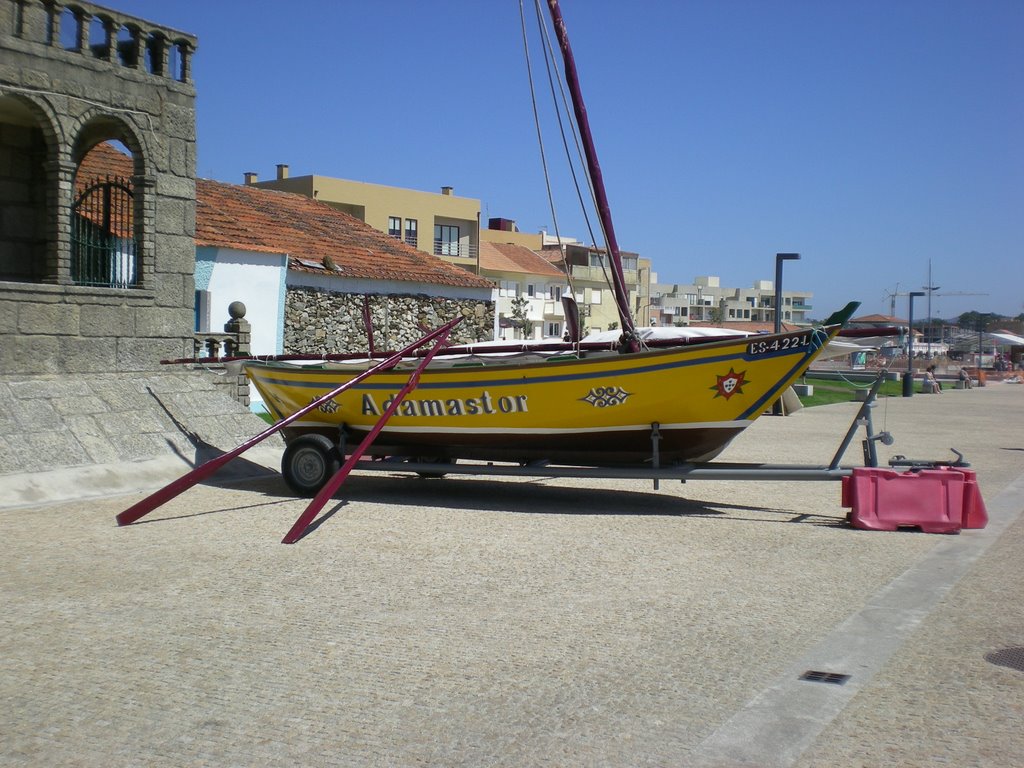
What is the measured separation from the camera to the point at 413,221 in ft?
215

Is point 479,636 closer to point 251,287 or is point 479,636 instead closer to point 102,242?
point 102,242

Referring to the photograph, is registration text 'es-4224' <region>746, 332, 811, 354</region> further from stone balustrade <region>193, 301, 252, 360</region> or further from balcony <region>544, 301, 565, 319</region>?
balcony <region>544, 301, 565, 319</region>

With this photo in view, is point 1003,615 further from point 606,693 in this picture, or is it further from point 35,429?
point 35,429

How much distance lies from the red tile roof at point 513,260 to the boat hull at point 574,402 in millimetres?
58979

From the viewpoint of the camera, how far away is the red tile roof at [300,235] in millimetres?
23344

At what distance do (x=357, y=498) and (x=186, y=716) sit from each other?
7286 mm

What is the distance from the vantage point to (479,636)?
6.56 m

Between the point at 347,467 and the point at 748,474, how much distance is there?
167 inches

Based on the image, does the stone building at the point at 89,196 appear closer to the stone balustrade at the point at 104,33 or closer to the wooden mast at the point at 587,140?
the stone balustrade at the point at 104,33

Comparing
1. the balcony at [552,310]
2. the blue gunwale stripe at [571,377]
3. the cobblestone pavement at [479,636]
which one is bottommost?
the cobblestone pavement at [479,636]

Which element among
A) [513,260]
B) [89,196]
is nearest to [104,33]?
[89,196]

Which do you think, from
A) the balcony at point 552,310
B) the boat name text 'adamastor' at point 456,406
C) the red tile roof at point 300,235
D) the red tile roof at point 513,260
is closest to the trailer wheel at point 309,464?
the boat name text 'adamastor' at point 456,406

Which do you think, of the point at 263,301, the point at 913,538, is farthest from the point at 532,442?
the point at 263,301

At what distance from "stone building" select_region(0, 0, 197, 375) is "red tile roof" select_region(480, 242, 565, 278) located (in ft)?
184
